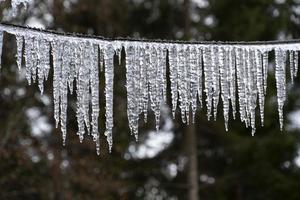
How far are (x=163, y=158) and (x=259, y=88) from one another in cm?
776

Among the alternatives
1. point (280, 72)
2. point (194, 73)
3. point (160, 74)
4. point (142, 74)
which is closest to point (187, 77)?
point (194, 73)

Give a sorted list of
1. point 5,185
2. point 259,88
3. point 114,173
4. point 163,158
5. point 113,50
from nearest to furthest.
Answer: point 113,50 < point 259,88 < point 5,185 < point 114,173 < point 163,158

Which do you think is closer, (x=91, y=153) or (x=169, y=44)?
(x=169, y=44)

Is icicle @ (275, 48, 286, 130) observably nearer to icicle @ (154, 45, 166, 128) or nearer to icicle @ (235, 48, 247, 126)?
icicle @ (235, 48, 247, 126)

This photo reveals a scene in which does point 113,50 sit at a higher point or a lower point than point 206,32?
lower

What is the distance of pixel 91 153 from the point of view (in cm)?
1080

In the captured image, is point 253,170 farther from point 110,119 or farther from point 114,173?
point 110,119

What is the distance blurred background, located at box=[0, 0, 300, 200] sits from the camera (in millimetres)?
9875

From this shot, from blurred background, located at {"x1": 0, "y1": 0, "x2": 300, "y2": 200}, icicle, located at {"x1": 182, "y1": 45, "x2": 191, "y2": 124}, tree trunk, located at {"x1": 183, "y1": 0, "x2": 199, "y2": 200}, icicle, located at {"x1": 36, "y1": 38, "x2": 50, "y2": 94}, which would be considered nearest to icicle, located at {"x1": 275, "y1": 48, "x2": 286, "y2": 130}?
icicle, located at {"x1": 182, "y1": 45, "x2": 191, "y2": 124}

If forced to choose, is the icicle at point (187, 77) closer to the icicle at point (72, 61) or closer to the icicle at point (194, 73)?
the icicle at point (194, 73)

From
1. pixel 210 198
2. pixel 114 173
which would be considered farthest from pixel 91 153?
pixel 210 198

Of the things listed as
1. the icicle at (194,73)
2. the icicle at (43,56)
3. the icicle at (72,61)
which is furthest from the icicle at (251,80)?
the icicle at (43,56)

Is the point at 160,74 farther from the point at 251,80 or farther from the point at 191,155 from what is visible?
the point at 191,155

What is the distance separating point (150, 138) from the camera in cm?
1140
